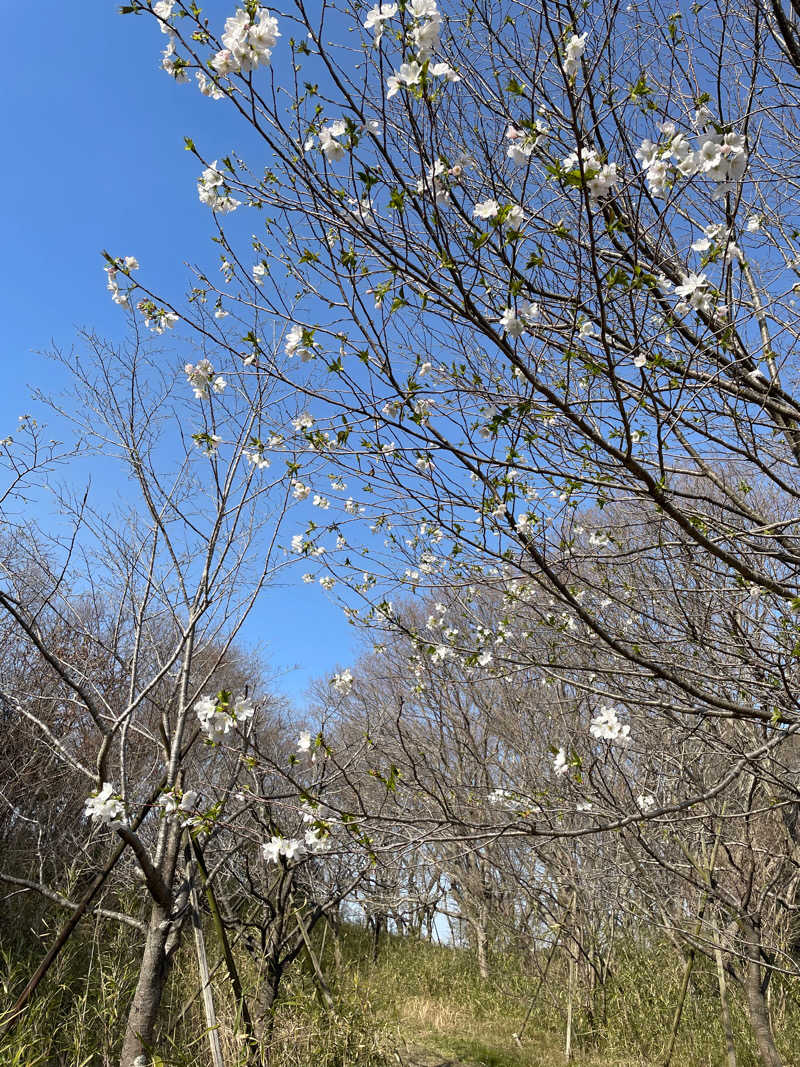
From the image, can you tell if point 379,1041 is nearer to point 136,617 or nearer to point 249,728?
point 249,728

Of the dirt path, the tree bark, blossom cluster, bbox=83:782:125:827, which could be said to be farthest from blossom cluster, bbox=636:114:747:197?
the dirt path

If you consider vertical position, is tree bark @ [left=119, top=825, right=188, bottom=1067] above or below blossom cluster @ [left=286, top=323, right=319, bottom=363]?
below

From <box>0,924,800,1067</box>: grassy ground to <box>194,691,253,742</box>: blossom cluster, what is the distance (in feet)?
7.41

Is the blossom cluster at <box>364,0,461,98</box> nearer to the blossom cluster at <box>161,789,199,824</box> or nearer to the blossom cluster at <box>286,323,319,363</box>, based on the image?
the blossom cluster at <box>286,323,319,363</box>

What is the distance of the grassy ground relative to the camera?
412cm

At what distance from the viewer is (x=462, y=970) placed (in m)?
8.64

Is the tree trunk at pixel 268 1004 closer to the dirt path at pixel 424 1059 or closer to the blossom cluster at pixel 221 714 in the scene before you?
the dirt path at pixel 424 1059

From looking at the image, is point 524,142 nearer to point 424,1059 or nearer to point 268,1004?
point 268,1004

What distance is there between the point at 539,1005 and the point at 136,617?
6.37 m

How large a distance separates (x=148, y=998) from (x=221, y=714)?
1.88 metres

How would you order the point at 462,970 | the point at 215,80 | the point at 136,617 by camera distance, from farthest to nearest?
the point at 462,970
the point at 136,617
the point at 215,80

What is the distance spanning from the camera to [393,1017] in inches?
227

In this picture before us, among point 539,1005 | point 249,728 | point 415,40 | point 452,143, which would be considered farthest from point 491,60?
point 539,1005

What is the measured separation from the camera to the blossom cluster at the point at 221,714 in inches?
84.1
